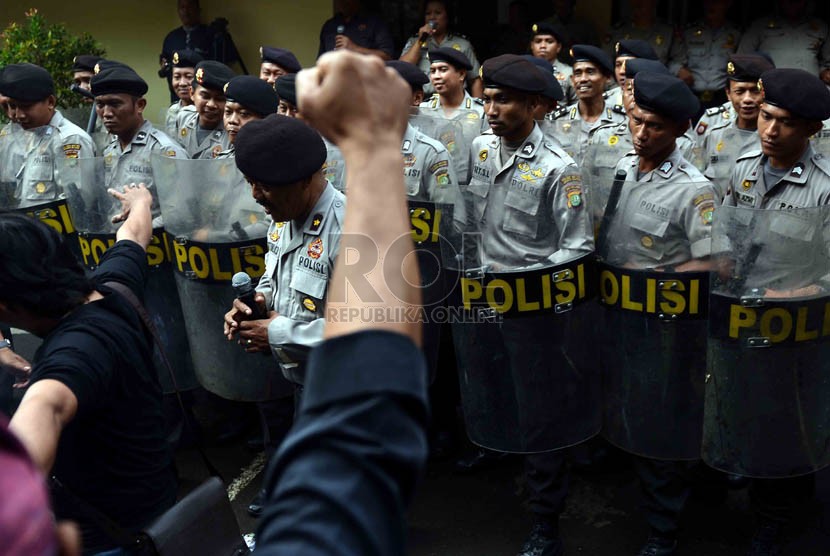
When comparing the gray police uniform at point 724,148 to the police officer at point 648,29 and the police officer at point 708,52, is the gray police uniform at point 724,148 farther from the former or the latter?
the police officer at point 648,29

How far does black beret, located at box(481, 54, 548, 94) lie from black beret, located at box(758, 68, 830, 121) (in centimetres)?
101

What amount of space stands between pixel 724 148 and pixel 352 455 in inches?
202

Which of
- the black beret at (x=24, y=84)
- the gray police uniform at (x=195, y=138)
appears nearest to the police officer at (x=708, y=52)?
the gray police uniform at (x=195, y=138)

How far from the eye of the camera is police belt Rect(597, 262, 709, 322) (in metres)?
3.22

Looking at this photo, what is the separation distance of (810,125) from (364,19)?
19.9 feet

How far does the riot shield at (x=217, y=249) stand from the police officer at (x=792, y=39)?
5.22 meters

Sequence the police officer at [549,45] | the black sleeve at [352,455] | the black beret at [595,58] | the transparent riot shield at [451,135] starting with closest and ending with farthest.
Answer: the black sleeve at [352,455] → the transparent riot shield at [451,135] → the black beret at [595,58] → the police officer at [549,45]

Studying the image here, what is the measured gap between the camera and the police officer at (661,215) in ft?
10.9

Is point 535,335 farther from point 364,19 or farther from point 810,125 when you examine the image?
point 364,19

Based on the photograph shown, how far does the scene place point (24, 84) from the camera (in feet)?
18.3

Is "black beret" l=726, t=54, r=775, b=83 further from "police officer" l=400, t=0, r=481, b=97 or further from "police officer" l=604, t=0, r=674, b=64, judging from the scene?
"police officer" l=400, t=0, r=481, b=97

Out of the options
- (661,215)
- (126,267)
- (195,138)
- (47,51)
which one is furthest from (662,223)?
(47,51)

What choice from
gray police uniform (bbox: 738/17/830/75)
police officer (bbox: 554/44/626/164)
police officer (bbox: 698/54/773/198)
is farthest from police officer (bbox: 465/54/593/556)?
gray police uniform (bbox: 738/17/830/75)

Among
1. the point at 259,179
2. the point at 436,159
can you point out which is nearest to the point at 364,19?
the point at 436,159
